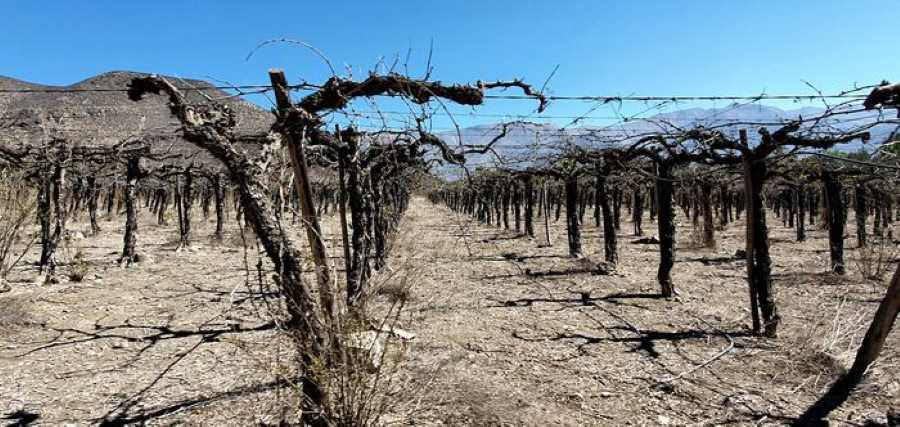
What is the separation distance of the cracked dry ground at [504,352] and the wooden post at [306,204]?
47 centimetres

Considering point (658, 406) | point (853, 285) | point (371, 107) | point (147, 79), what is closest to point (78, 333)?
point (147, 79)

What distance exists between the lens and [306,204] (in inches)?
157

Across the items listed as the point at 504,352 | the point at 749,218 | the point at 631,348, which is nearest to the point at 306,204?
the point at 504,352

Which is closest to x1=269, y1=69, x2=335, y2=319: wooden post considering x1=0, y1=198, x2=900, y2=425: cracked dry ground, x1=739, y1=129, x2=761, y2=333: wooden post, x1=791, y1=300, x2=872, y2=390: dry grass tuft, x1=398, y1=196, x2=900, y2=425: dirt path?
x1=0, y1=198, x2=900, y2=425: cracked dry ground

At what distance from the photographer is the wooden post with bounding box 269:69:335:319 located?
3.64 metres

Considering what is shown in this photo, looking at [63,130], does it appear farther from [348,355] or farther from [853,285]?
[853,285]

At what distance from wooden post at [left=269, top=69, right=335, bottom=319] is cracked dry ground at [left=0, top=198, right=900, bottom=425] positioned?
18.5 inches

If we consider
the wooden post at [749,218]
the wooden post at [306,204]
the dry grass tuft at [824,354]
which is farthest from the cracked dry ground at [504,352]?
the wooden post at [749,218]

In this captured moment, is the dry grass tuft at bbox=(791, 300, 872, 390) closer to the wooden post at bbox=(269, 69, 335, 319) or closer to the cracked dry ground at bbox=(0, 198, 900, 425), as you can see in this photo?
the cracked dry ground at bbox=(0, 198, 900, 425)

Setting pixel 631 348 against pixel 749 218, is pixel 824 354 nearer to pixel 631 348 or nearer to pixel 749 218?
pixel 749 218

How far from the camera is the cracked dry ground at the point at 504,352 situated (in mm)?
4668

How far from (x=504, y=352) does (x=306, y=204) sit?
3.47 metres

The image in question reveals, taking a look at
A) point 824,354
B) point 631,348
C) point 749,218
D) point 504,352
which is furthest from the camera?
point 749,218

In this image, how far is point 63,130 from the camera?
1077cm
